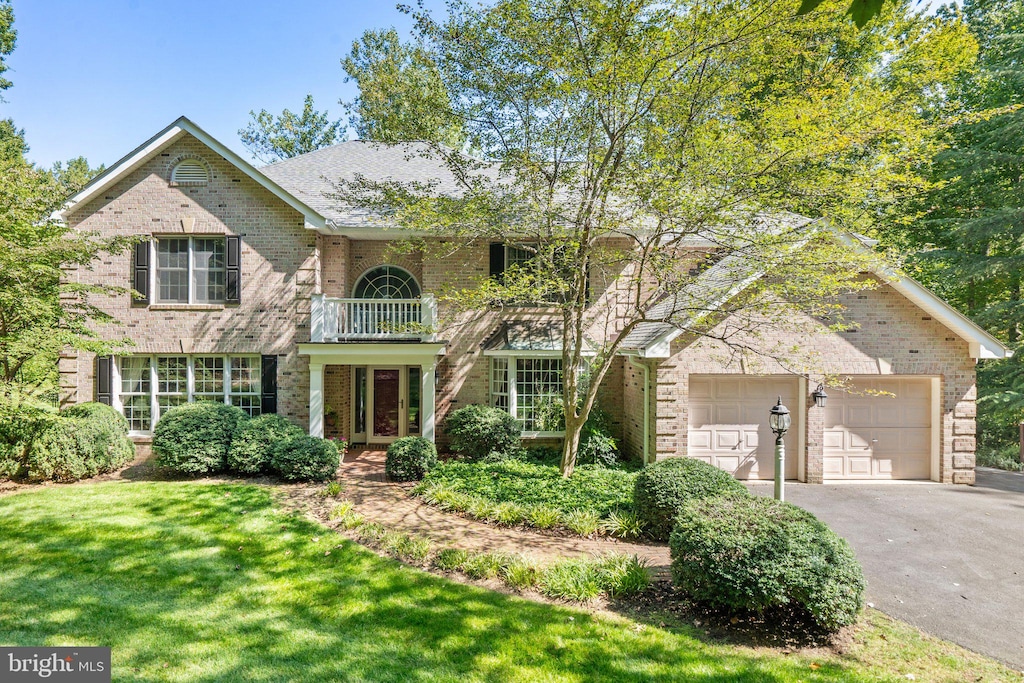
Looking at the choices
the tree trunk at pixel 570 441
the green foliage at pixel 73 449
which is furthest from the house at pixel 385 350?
the tree trunk at pixel 570 441

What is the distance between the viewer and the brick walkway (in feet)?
→ 22.2

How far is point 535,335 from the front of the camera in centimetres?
1246

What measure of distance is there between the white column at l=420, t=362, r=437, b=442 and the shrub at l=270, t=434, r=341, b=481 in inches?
88.8

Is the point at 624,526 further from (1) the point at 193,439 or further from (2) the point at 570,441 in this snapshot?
(1) the point at 193,439

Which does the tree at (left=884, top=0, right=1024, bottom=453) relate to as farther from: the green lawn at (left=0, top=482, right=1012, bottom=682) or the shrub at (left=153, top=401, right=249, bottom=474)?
the shrub at (left=153, top=401, right=249, bottom=474)

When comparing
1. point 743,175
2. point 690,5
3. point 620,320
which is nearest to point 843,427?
point 620,320

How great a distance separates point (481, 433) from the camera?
37.0 ft

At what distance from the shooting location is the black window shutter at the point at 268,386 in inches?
466

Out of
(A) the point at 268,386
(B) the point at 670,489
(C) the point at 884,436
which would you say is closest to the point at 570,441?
(B) the point at 670,489

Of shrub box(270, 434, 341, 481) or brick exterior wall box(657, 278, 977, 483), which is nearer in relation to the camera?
shrub box(270, 434, 341, 481)

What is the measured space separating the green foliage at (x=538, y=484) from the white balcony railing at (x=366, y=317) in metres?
3.42

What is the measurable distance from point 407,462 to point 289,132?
23085mm

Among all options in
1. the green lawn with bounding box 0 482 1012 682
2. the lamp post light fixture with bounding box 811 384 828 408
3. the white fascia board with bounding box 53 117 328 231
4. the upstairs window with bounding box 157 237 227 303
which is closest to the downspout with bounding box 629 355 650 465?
the lamp post light fixture with bounding box 811 384 828 408

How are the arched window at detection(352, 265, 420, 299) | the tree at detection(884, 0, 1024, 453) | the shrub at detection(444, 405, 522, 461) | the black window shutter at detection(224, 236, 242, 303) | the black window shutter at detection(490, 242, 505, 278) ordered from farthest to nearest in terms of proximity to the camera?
1. the tree at detection(884, 0, 1024, 453)
2. the arched window at detection(352, 265, 420, 299)
3. the black window shutter at detection(490, 242, 505, 278)
4. the black window shutter at detection(224, 236, 242, 303)
5. the shrub at detection(444, 405, 522, 461)
